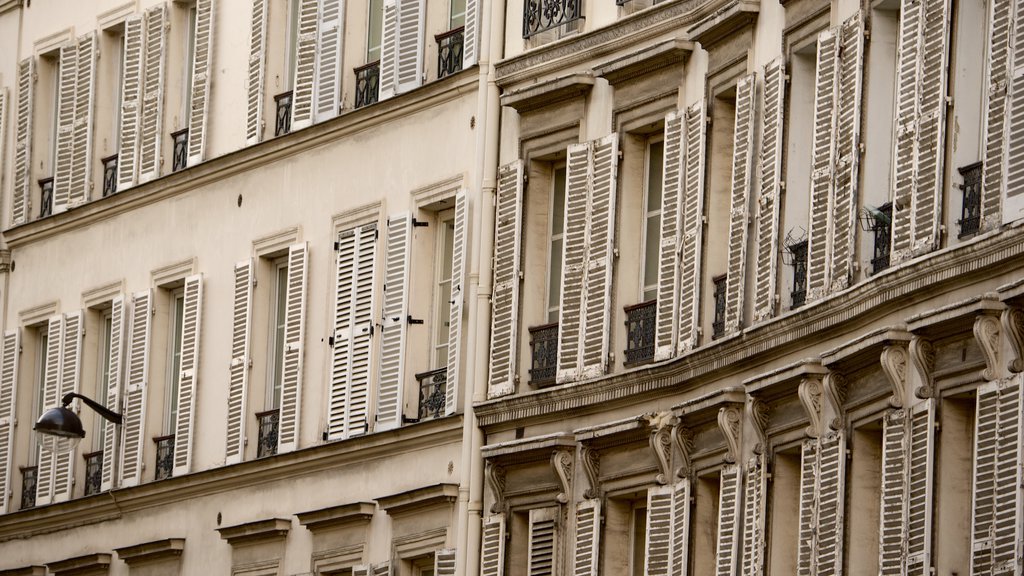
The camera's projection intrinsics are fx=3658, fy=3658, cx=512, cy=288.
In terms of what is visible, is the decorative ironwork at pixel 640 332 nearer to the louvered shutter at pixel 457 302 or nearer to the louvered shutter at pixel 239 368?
the louvered shutter at pixel 457 302

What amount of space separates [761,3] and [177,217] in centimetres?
1155

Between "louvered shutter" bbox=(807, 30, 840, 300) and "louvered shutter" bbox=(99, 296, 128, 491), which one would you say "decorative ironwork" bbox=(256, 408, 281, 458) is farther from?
"louvered shutter" bbox=(807, 30, 840, 300)

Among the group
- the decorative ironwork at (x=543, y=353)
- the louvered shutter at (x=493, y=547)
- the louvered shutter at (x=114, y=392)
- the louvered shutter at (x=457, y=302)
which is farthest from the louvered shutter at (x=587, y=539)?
the louvered shutter at (x=114, y=392)

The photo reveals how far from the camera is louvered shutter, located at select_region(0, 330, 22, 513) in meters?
44.5

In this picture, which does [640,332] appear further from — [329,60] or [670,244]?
[329,60]

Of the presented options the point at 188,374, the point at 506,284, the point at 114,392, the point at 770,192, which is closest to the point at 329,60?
the point at 188,374

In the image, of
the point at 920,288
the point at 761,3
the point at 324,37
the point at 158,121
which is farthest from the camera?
the point at 158,121

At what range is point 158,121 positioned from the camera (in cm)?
4266

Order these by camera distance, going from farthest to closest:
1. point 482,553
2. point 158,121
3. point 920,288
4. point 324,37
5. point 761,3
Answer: point 158,121
point 324,37
point 482,553
point 761,3
point 920,288

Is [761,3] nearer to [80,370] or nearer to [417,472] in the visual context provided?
[417,472]

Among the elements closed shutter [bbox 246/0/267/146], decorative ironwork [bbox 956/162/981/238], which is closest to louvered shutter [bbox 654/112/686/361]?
decorative ironwork [bbox 956/162/981/238]

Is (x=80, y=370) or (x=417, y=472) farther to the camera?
(x=80, y=370)

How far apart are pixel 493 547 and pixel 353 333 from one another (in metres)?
3.67

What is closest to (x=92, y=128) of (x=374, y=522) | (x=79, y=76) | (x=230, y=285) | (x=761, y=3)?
(x=79, y=76)
